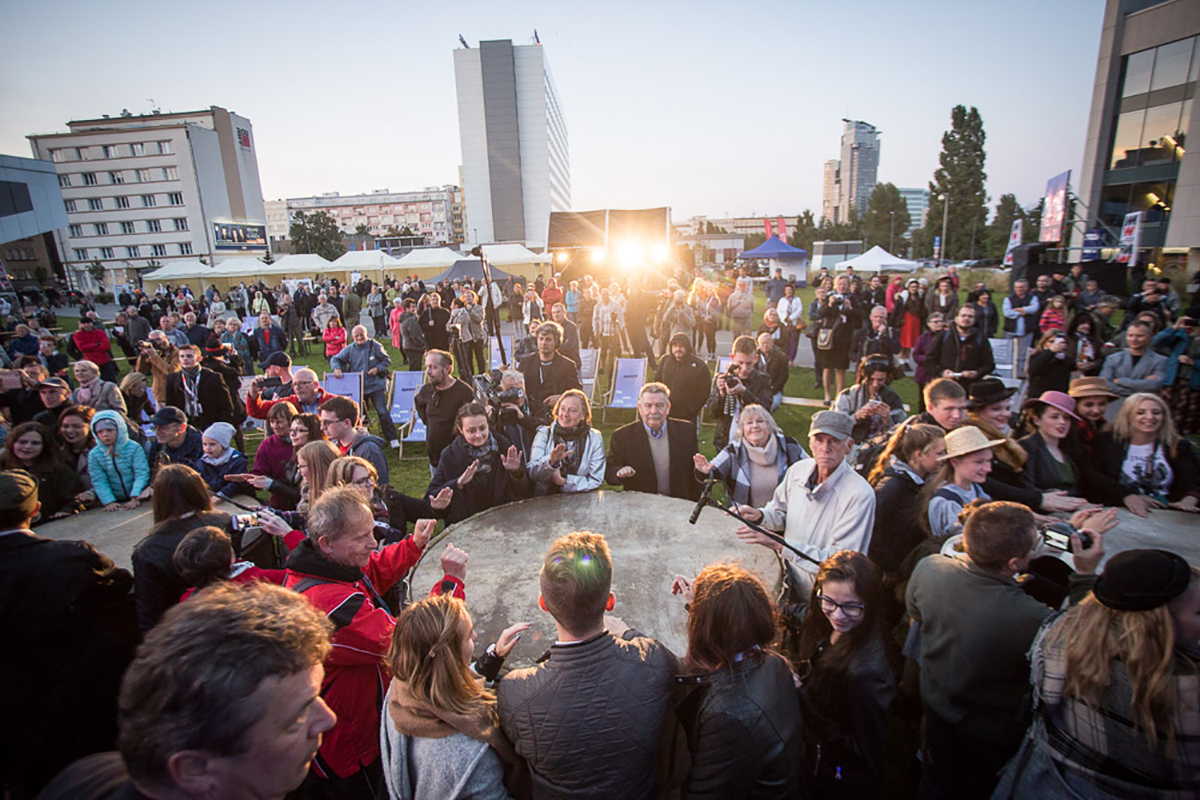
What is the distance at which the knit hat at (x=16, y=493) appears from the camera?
2.46 metres

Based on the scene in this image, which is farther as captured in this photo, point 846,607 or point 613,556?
point 613,556

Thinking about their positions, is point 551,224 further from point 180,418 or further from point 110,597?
point 110,597

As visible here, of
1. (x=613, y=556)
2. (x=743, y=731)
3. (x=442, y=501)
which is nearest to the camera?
(x=743, y=731)

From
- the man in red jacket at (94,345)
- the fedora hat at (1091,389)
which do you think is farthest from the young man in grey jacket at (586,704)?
the man in red jacket at (94,345)

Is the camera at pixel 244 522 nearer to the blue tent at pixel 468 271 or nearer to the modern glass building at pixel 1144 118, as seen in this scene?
the blue tent at pixel 468 271

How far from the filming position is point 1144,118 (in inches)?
988

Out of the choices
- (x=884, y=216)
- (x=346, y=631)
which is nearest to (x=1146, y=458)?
(x=346, y=631)

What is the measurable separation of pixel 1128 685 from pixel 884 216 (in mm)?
70153

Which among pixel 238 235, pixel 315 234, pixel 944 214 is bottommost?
pixel 944 214

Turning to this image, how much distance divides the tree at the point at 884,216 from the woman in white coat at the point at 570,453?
6655cm

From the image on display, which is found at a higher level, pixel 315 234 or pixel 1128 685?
pixel 315 234

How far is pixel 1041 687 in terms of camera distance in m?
1.82

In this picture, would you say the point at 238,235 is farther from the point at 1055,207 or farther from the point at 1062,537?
the point at 1062,537

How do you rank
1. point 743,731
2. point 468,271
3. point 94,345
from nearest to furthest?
point 743,731 → point 94,345 → point 468,271
